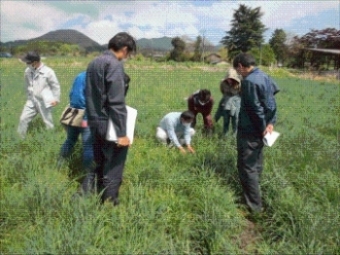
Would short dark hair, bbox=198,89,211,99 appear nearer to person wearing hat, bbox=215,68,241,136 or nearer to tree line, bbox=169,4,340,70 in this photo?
person wearing hat, bbox=215,68,241,136

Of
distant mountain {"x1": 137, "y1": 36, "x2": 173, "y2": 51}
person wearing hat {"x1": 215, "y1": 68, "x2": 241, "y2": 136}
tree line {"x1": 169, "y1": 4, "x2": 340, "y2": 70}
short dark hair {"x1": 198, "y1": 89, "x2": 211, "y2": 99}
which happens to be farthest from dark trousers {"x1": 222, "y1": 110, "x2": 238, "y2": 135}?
distant mountain {"x1": 137, "y1": 36, "x2": 173, "y2": 51}

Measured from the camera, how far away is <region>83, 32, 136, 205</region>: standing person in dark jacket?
1.93 m

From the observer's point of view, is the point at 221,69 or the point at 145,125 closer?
the point at 221,69

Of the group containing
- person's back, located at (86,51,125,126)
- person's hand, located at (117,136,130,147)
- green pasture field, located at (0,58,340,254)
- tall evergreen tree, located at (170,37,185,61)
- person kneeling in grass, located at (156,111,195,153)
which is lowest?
green pasture field, located at (0,58,340,254)

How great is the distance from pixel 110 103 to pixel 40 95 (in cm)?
157

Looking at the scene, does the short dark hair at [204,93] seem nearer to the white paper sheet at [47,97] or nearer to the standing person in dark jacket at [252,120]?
the standing person in dark jacket at [252,120]

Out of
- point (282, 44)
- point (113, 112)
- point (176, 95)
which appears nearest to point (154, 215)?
point (113, 112)

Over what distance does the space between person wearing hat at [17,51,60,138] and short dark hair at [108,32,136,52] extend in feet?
4.00

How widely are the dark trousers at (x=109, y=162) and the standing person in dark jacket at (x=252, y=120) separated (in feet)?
3.24

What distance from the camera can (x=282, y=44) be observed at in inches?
93.8

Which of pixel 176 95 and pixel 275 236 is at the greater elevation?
pixel 176 95

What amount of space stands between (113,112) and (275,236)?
142 cm

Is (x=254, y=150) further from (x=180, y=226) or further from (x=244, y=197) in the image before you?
(x=180, y=226)

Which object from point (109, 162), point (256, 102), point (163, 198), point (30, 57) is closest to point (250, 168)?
point (256, 102)
